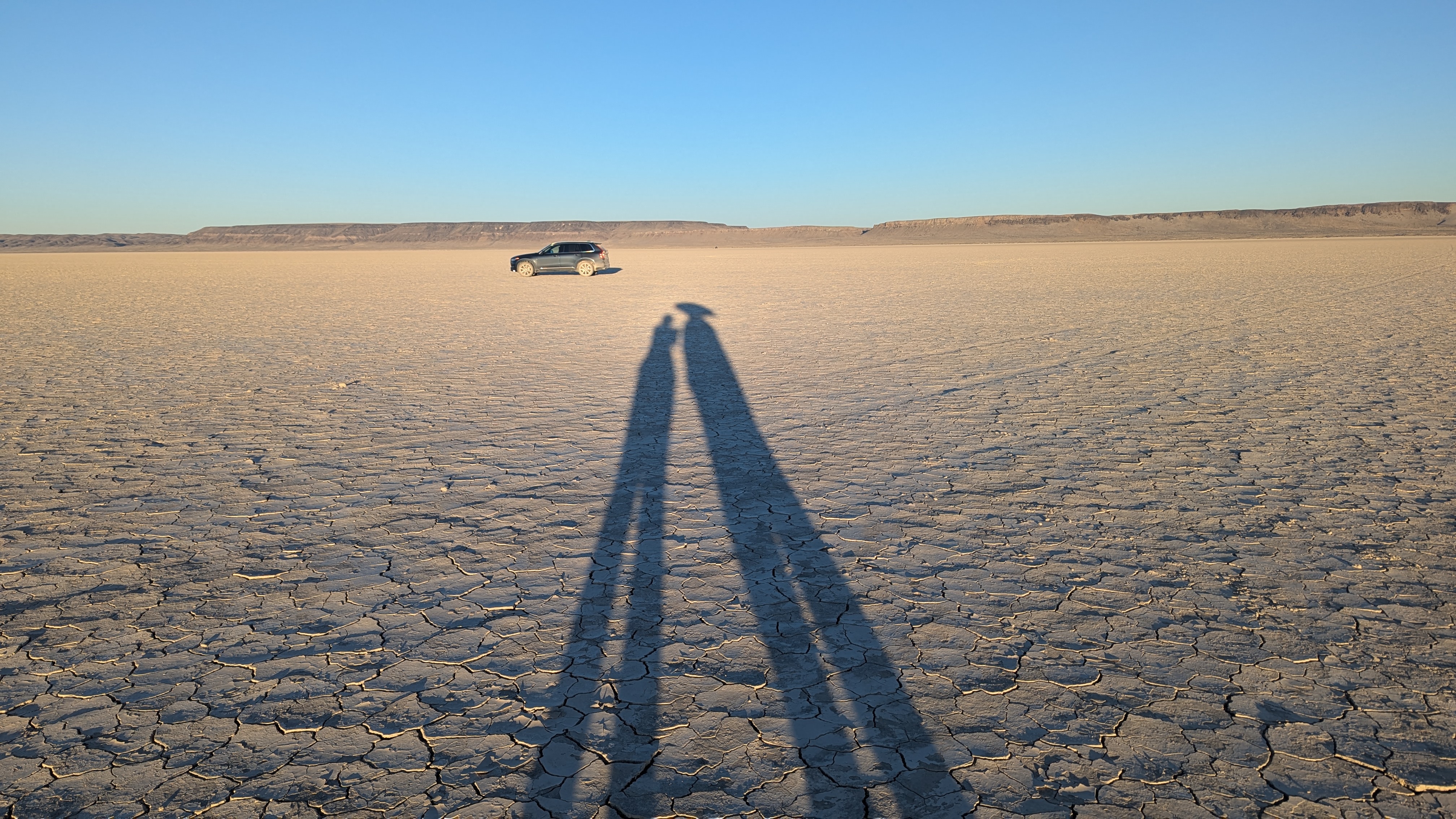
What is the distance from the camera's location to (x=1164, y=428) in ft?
22.3

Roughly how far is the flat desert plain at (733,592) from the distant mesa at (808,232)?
79.4m

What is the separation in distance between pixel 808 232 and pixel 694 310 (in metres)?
100

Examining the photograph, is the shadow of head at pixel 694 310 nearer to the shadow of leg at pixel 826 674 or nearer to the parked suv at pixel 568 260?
the parked suv at pixel 568 260

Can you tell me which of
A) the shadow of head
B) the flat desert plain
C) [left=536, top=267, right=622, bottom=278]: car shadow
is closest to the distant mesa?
[left=536, top=267, right=622, bottom=278]: car shadow

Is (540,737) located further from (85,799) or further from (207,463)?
(207,463)

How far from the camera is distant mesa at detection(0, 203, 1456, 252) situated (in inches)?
3413

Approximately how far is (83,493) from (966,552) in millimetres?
5775

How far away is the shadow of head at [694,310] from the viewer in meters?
16.4

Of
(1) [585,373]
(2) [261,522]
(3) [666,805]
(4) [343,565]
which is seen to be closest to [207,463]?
(2) [261,522]

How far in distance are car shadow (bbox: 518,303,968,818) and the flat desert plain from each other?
2cm

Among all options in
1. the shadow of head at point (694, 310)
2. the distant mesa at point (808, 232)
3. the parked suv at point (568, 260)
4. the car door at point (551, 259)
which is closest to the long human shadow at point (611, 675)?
the shadow of head at point (694, 310)

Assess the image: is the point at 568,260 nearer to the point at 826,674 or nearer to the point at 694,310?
the point at 694,310

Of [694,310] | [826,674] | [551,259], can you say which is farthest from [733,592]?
[551,259]

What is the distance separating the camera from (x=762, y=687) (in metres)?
3.01
